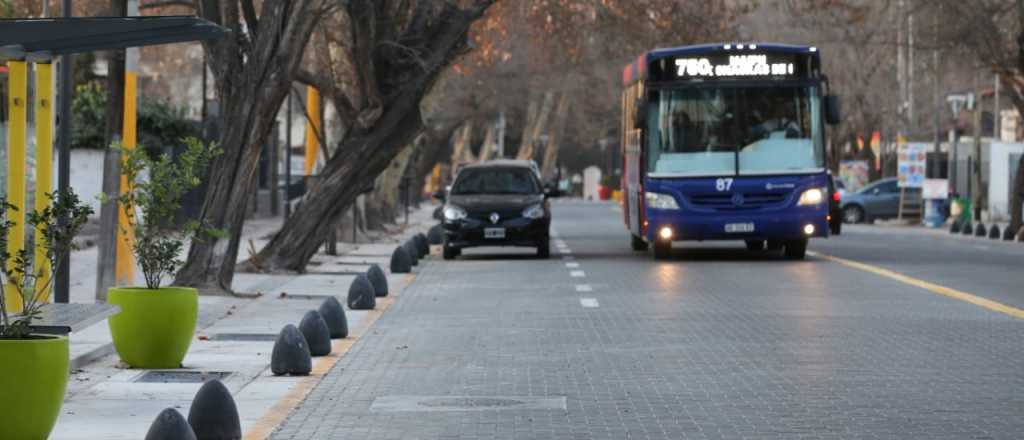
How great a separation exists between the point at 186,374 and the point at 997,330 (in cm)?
737

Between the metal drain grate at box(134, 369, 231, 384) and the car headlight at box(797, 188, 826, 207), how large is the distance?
58.0 feet

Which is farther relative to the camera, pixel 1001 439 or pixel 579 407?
pixel 579 407

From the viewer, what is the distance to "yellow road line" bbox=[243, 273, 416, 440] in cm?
1149

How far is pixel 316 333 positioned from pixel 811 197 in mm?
16454

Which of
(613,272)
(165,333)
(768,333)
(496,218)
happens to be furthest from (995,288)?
(165,333)

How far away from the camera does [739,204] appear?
31328 mm

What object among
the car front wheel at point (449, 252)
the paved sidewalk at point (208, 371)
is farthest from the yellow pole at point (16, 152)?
the car front wheel at point (449, 252)

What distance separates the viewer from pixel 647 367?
14977mm

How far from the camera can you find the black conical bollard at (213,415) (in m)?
10.5

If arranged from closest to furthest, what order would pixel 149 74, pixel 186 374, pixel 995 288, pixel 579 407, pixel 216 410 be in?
pixel 216 410 → pixel 579 407 → pixel 186 374 → pixel 995 288 → pixel 149 74

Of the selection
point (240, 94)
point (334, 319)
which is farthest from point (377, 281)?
point (334, 319)

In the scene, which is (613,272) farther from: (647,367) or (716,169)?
(647,367)

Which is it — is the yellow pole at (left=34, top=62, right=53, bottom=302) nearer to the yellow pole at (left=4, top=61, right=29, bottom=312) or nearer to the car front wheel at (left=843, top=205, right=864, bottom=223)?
the yellow pole at (left=4, top=61, right=29, bottom=312)

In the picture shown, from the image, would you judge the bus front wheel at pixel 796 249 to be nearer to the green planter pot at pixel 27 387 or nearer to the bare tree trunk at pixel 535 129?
the green planter pot at pixel 27 387
